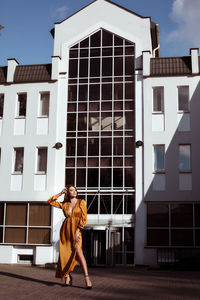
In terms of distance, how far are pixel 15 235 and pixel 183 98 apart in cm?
1142

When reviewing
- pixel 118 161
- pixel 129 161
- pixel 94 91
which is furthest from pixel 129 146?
pixel 94 91

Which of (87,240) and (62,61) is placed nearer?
(87,240)

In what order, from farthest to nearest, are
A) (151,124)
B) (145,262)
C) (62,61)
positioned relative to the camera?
(62,61) < (151,124) < (145,262)

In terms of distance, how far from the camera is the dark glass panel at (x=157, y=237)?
21342mm

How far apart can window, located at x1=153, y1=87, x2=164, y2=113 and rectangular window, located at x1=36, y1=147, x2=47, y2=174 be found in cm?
639

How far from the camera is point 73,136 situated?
23516 millimetres

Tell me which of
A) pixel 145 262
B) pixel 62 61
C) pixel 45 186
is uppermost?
pixel 62 61

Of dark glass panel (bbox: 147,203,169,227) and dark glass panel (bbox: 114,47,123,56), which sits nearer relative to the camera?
dark glass panel (bbox: 147,203,169,227)

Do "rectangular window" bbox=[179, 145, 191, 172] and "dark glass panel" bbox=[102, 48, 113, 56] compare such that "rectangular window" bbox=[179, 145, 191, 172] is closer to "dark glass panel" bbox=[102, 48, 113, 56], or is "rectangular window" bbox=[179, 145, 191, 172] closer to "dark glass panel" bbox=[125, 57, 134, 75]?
"dark glass panel" bbox=[125, 57, 134, 75]

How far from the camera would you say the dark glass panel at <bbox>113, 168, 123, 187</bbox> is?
2253 cm

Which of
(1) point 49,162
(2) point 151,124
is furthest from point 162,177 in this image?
(1) point 49,162

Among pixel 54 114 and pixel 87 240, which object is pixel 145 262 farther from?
→ pixel 54 114

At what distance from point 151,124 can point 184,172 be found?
9.97 feet

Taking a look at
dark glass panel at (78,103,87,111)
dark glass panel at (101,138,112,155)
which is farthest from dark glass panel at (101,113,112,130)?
dark glass panel at (78,103,87,111)
